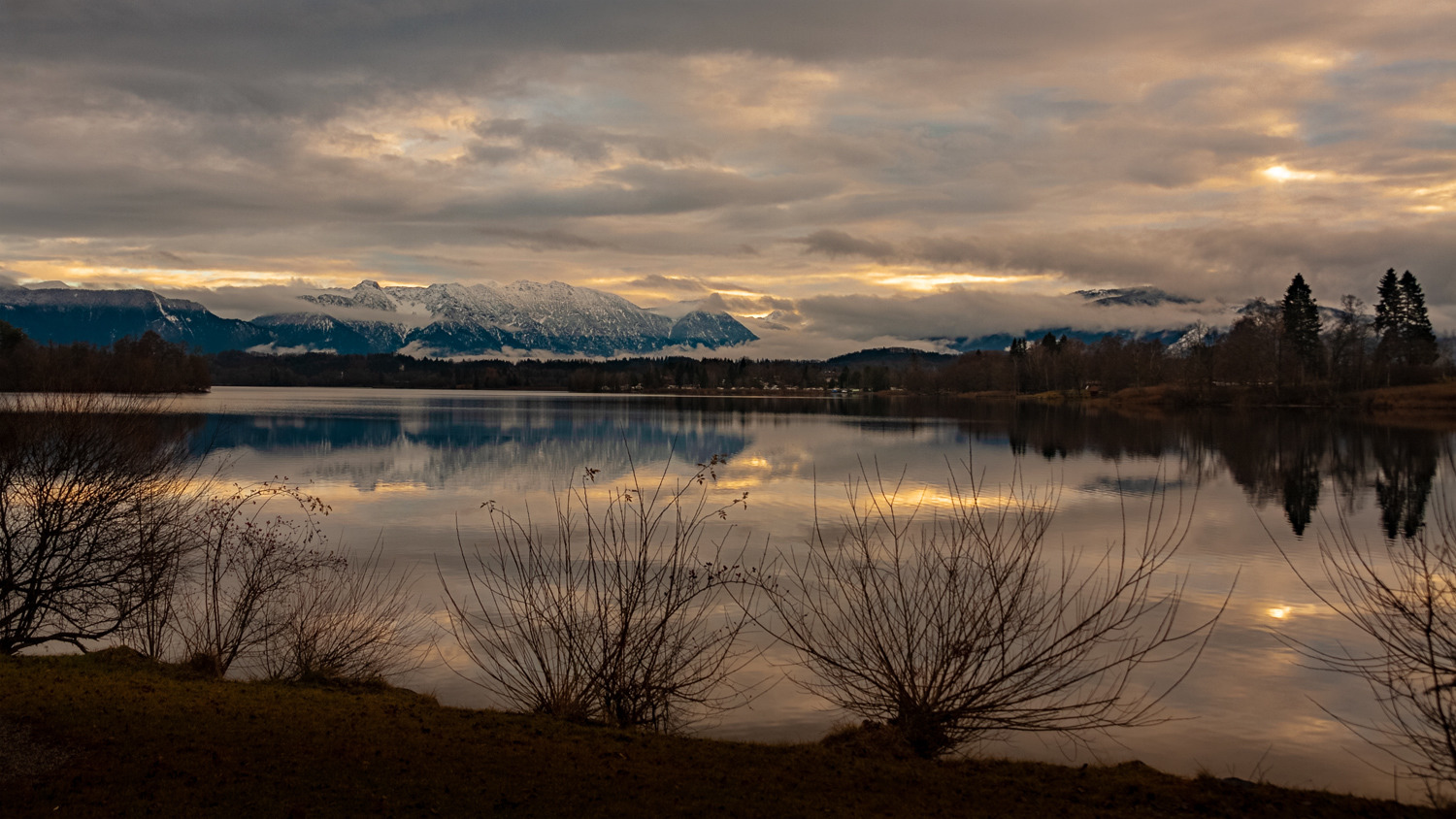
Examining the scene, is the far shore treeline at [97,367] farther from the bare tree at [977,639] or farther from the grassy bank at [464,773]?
the bare tree at [977,639]

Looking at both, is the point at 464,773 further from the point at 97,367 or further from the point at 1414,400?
the point at 1414,400

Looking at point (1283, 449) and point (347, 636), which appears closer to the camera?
point (347, 636)

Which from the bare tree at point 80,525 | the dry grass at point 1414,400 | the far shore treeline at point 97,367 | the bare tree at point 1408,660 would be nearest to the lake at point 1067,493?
the bare tree at point 1408,660

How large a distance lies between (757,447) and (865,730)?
45413 mm

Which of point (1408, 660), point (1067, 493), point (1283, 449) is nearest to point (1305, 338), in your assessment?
point (1283, 449)

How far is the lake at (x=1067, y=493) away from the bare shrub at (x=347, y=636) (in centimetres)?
66

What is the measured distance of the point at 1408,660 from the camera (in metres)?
14.2

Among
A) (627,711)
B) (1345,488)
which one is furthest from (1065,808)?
(1345,488)

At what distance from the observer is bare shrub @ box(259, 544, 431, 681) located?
12938 mm

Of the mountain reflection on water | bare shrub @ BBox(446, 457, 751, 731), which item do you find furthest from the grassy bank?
the mountain reflection on water

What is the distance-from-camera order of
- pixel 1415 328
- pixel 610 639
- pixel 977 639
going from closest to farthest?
pixel 977 639
pixel 610 639
pixel 1415 328

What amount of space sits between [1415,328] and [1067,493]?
342 feet

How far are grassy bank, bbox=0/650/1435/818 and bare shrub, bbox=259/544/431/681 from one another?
2421mm

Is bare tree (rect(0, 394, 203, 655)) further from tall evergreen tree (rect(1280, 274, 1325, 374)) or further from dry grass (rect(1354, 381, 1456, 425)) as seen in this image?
tall evergreen tree (rect(1280, 274, 1325, 374))
